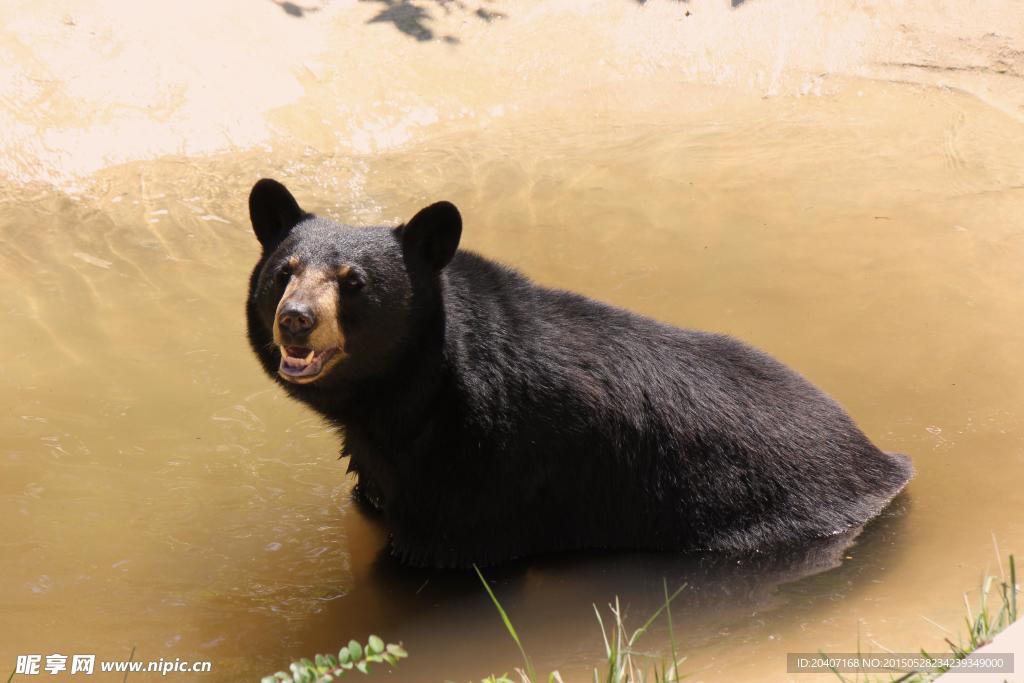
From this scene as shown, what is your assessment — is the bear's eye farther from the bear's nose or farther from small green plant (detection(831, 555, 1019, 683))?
small green plant (detection(831, 555, 1019, 683))

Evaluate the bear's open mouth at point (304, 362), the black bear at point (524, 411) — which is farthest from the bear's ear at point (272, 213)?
the bear's open mouth at point (304, 362)

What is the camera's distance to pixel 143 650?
4465mm

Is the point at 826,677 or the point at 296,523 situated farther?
the point at 296,523

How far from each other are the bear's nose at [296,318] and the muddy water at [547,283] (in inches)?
52.8

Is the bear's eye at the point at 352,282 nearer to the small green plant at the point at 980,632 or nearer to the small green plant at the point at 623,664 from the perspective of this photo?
the small green plant at the point at 623,664

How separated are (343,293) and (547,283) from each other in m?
3.33

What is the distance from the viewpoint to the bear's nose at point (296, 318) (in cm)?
445

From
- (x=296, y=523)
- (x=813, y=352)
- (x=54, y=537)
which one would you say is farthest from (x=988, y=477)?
(x=54, y=537)

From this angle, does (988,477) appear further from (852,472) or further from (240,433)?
(240,433)

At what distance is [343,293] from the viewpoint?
473 cm

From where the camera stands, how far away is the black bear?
191 inches

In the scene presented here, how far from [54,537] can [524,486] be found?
231 cm

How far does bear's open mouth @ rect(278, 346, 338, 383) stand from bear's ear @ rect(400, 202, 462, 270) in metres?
0.64

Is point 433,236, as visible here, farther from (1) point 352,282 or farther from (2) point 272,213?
(2) point 272,213
